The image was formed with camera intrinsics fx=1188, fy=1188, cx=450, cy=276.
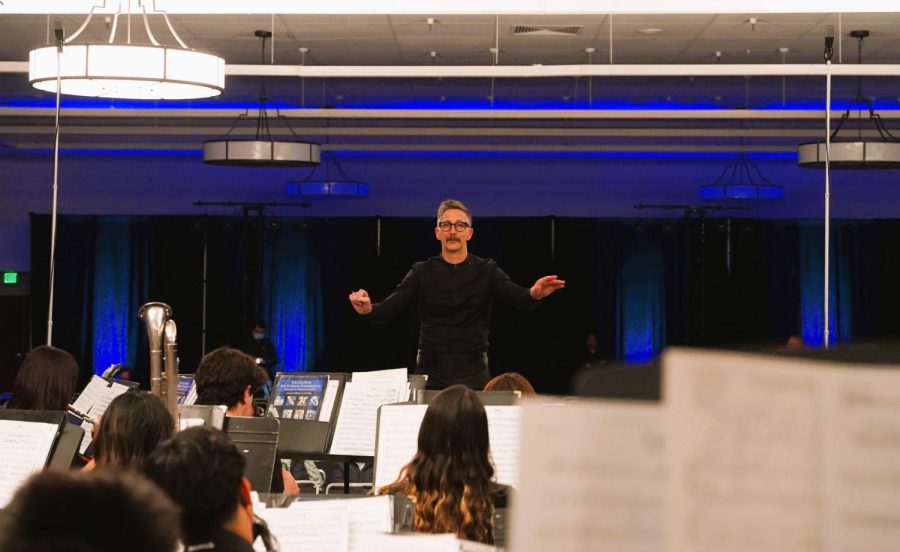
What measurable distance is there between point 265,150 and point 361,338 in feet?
16.6

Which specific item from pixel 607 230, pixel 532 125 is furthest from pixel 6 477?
pixel 607 230

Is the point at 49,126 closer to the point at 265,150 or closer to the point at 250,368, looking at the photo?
the point at 265,150

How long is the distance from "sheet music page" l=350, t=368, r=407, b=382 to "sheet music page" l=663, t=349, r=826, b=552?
3987mm

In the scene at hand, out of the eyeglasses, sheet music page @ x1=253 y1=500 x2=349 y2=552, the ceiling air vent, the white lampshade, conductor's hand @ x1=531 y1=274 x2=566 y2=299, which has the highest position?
the ceiling air vent

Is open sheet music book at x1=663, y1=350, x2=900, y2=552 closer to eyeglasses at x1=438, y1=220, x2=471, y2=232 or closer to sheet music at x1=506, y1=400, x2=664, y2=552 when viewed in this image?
sheet music at x1=506, y1=400, x2=664, y2=552

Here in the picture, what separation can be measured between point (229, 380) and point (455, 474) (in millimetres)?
1994

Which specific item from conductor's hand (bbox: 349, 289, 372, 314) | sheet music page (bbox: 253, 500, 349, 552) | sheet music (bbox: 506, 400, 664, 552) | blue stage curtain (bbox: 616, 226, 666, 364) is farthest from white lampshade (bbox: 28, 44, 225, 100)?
blue stage curtain (bbox: 616, 226, 666, 364)

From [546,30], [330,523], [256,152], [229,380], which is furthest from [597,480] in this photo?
[546,30]

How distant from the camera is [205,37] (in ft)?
36.8

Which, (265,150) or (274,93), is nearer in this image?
(265,150)

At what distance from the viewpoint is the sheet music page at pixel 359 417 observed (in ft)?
16.0

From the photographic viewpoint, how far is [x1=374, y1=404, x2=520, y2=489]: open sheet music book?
12.6 feet

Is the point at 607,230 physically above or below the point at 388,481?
above

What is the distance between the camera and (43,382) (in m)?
4.80
